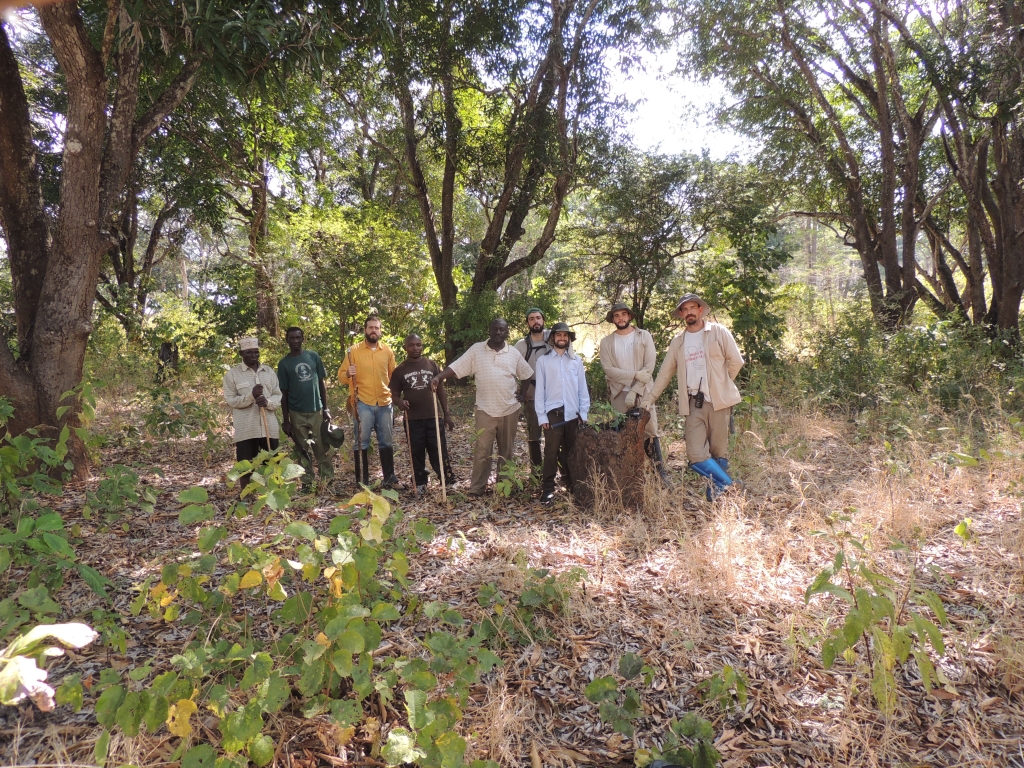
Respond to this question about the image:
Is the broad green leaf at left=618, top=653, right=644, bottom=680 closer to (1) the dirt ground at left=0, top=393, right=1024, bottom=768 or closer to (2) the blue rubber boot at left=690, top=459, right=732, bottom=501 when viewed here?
(1) the dirt ground at left=0, top=393, right=1024, bottom=768

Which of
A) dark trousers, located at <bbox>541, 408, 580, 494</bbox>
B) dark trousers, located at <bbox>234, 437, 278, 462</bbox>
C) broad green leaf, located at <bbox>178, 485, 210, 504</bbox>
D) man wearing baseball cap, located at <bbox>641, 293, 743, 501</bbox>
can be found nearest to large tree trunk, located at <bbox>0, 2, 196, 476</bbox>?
dark trousers, located at <bbox>234, 437, 278, 462</bbox>

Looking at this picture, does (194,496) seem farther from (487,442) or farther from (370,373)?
(370,373)

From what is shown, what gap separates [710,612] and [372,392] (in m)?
3.94

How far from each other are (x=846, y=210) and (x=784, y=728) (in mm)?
14596

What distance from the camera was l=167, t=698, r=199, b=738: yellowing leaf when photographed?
6.67 feet

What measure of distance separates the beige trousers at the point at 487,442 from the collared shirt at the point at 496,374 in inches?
2.5

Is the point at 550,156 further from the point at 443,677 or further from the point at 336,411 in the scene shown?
the point at 443,677

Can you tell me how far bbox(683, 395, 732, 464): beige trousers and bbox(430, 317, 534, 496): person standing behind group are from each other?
1.64 m

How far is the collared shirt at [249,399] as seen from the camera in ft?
18.3

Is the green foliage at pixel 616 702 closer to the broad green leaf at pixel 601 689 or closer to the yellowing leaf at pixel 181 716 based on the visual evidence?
the broad green leaf at pixel 601 689

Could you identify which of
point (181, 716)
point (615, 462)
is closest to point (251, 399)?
point (615, 462)

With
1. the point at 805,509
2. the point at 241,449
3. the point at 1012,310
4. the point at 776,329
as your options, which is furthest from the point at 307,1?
the point at 1012,310

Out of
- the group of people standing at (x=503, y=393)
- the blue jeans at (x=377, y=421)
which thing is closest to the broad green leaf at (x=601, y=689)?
the group of people standing at (x=503, y=393)

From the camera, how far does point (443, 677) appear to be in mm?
2836
